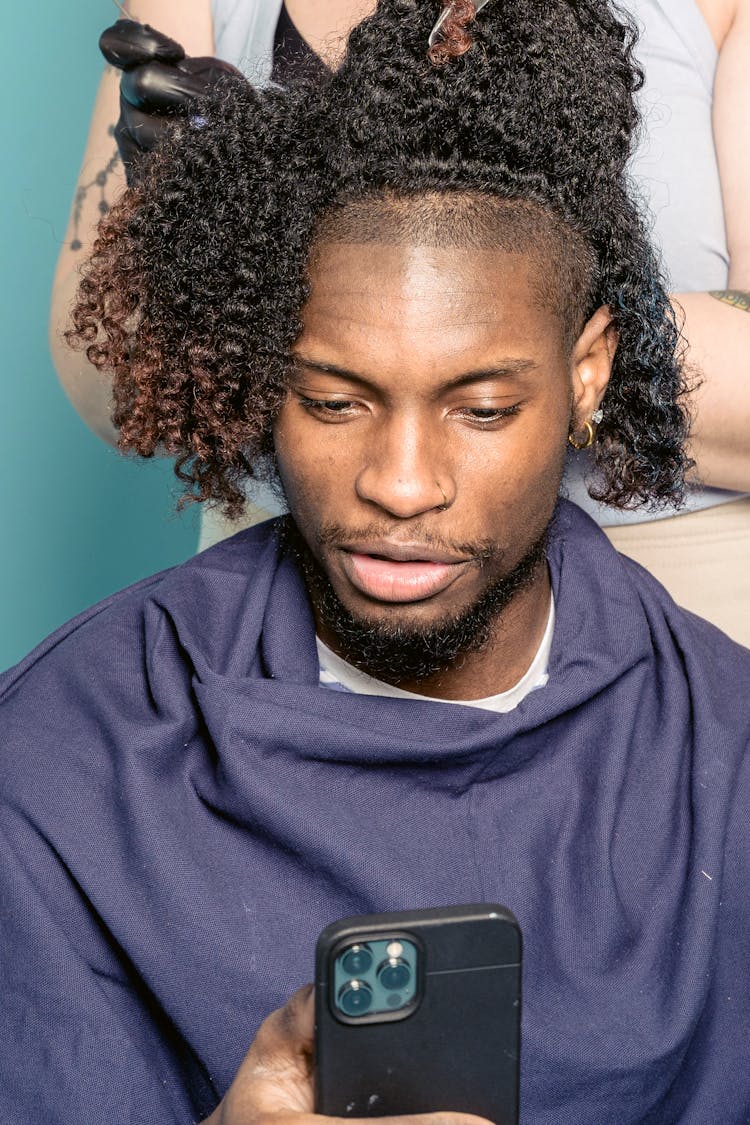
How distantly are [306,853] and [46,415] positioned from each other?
1.62 m

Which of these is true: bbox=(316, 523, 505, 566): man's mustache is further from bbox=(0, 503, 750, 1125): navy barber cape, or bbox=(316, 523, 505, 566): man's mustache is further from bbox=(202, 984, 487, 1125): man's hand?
bbox=(202, 984, 487, 1125): man's hand

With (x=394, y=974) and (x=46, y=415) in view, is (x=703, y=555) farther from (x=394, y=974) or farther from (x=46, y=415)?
(x=46, y=415)

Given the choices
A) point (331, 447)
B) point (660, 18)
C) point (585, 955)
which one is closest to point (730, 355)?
point (660, 18)

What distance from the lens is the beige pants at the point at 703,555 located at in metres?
1.85

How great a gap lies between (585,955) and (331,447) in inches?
21.2

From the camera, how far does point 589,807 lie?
59.6 inches

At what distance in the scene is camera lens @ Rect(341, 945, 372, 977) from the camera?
3.10 feet

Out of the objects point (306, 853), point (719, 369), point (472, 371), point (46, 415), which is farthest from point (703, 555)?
point (46, 415)

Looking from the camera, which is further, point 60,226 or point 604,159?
point 60,226

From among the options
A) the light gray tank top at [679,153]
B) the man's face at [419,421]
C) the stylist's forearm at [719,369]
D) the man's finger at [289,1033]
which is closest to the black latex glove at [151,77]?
the light gray tank top at [679,153]

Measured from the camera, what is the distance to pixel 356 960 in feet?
3.12

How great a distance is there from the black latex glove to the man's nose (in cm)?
51

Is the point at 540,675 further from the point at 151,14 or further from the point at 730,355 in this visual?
the point at 151,14

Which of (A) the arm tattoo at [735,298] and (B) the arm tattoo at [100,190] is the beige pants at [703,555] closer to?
(A) the arm tattoo at [735,298]
